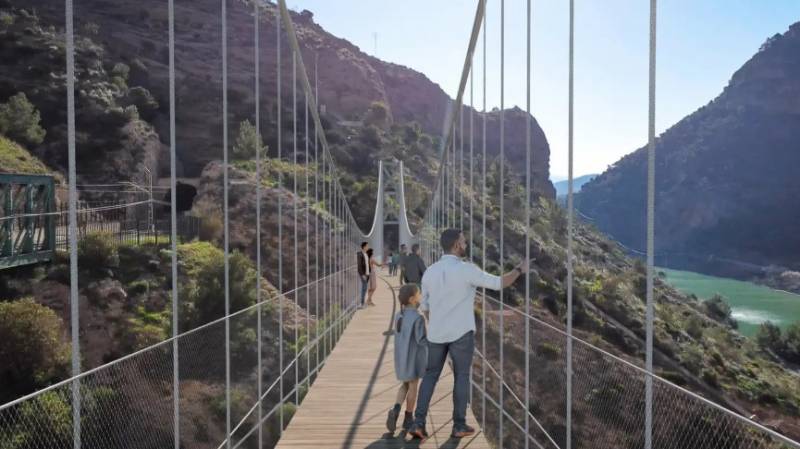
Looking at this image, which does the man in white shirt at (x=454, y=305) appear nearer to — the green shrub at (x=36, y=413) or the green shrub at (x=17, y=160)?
the green shrub at (x=36, y=413)

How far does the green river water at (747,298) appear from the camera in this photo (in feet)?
181

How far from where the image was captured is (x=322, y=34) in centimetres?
8856

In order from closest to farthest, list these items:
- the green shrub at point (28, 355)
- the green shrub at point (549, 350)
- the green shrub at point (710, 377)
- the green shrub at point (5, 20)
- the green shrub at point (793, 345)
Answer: the green shrub at point (549, 350) < the green shrub at point (28, 355) < the green shrub at point (710, 377) < the green shrub at point (793, 345) < the green shrub at point (5, 20)

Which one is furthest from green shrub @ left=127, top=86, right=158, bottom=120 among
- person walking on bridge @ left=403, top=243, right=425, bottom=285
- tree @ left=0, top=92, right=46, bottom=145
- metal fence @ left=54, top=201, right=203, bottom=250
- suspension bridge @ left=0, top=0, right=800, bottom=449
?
person walking on bridge @ left=403, top=243, right=425, bottom=285

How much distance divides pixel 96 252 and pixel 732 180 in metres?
110

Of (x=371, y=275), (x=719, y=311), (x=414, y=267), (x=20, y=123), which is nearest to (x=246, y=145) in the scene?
(x=20, y=123)

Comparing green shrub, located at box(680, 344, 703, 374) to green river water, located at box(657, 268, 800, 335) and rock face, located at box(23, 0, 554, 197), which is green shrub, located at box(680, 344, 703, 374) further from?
rock face, located at box(23, 0, 554, 197)

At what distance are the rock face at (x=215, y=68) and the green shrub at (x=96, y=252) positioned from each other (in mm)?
16021

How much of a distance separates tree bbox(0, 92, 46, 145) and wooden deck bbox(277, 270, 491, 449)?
33.4 metres

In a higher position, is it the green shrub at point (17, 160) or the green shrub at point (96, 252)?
the green shrub at point (17, 160)

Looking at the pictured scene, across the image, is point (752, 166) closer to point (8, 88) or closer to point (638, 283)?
point (638, 283)

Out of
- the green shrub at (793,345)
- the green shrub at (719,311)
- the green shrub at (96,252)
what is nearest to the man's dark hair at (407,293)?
the green shrub at (96,252)

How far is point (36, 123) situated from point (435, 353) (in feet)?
126

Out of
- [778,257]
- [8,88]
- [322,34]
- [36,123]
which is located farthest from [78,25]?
[778,257]
